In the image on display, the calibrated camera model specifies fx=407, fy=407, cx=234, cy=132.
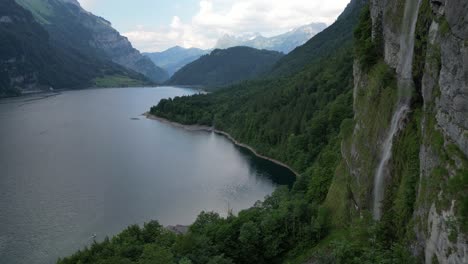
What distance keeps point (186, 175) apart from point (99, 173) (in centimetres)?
1620

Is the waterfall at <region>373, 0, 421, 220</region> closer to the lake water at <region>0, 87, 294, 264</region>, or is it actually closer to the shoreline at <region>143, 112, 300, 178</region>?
the lake water at <region>0, 87, 294, 264</region>

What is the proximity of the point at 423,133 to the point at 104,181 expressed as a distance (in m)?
59.7

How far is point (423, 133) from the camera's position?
2205 cm

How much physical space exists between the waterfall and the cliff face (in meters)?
0.23

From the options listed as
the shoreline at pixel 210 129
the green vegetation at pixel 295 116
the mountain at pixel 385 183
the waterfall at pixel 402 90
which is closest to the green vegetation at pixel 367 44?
the mountain at pixel 385 183

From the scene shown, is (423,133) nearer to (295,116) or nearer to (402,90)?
(402,90)

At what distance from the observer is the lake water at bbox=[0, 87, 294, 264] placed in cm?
5150

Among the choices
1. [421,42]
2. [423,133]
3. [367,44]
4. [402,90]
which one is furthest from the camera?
[367,44]

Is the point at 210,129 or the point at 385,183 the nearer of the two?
the point at 385,183

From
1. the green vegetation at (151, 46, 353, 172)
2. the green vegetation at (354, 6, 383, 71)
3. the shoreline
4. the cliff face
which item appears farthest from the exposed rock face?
the shoreline

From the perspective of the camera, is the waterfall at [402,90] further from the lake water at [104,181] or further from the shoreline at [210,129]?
the shoreline at [210,129]

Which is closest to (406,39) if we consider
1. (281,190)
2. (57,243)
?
(281,190)

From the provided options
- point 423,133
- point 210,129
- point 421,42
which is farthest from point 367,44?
point 210,129

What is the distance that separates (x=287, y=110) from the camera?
11088cm
